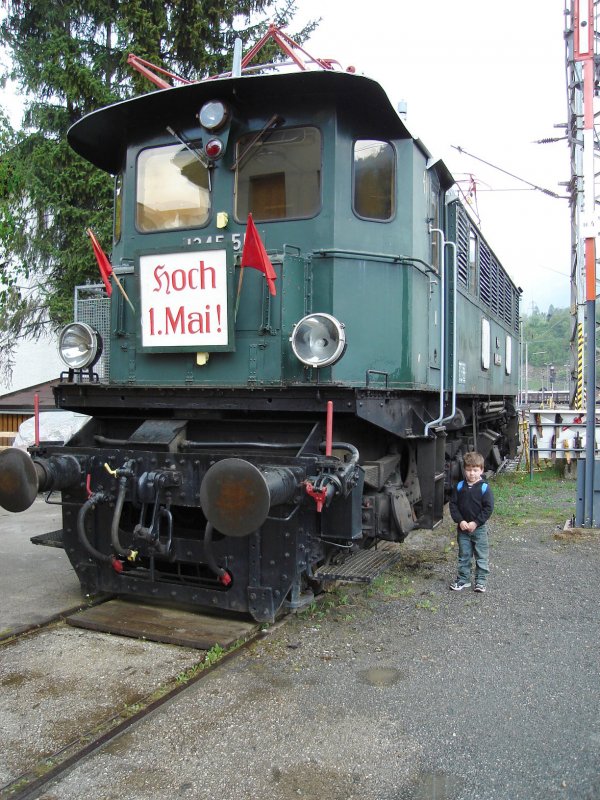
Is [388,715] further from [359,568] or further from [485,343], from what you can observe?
[485,343]

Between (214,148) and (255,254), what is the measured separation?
1.11 m

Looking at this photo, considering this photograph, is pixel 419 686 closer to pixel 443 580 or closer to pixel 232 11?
pixel 443 580

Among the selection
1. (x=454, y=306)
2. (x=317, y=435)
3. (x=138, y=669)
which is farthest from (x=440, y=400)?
(x=138, y=669)

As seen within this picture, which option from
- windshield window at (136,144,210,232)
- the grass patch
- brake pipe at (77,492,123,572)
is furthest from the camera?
the grass patch

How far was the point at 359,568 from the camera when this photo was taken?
15.9 ft

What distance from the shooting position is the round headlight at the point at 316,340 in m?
4.43

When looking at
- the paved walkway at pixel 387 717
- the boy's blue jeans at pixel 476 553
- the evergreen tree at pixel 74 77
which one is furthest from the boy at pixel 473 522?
the evergreen tree at pixel 74 77

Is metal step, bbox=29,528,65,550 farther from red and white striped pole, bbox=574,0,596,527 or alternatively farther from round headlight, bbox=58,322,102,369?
red and white striped pole, bbox=574,0,596,527

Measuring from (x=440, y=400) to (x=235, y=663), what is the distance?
275 centimetres

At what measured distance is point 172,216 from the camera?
18.0 ft

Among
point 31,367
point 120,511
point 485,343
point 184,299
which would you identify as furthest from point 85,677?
point 31,367

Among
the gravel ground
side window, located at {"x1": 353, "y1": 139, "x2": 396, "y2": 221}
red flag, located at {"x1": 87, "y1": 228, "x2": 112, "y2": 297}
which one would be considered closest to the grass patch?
the gravel ground

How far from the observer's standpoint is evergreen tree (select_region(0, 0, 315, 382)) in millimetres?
11172

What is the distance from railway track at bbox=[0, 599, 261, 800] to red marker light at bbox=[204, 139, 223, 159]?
336cm
